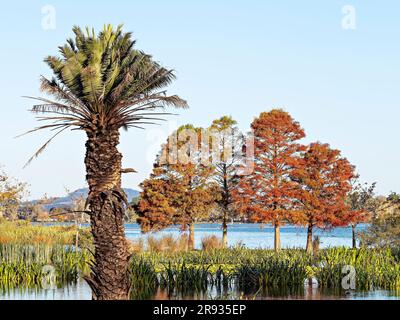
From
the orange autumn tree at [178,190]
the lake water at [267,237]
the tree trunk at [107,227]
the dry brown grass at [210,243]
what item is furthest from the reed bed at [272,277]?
the orange autumn tree at [178,190]

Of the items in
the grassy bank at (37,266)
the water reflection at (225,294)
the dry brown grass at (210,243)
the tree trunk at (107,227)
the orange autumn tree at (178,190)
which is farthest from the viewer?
the orange autumn tree at (178,190)

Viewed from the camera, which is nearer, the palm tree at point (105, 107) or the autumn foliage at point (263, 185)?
the palm tree at point (105, 107)

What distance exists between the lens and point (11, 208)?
4244 centimetres

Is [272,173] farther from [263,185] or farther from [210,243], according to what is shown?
[210,243]

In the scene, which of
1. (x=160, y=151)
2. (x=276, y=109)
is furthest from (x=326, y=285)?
(x=160, y=151)

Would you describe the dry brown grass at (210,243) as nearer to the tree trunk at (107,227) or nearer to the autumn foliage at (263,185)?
the autumn foliage at (263,185)

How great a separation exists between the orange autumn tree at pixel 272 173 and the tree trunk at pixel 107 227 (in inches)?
736

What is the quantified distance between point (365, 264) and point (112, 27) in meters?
11.0

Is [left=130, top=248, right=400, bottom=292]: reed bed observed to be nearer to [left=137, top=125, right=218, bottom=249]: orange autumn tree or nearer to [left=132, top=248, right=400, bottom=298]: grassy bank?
[left=132, top=248, right=400, bottom=298]: grassy bank

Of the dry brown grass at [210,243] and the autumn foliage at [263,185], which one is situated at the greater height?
the autumn foliage at [263,185]

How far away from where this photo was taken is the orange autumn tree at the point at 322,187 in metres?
32.5

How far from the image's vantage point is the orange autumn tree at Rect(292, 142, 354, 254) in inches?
1280

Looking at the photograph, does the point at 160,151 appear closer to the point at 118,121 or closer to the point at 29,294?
the point at 29,294

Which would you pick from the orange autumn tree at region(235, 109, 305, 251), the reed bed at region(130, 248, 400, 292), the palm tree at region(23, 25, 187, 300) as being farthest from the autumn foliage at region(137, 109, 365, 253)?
the palm tree at region(23, 25, 187, 300)
